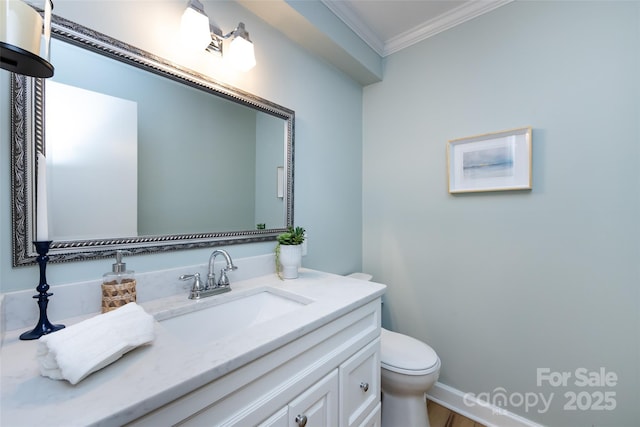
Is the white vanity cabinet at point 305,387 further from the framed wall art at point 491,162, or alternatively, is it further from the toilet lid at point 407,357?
the framed wall art at point 491,162

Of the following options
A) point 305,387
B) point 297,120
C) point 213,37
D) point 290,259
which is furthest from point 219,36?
point 305,387

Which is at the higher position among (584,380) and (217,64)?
(217,64)

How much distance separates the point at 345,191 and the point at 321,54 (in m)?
0.94

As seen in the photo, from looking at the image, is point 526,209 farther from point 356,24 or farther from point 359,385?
point 356,24

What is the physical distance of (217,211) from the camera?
49.6 inches

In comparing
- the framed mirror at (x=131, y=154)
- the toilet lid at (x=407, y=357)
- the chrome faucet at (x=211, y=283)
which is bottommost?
the toilet lid at (x=407, y=357)

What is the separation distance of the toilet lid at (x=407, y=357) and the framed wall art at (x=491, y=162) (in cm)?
98

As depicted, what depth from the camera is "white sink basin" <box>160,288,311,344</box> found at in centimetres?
95

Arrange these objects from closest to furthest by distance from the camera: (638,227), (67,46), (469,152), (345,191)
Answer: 1. (67,46)
2. (638,227)
3. (469,152)
4. (345,191)

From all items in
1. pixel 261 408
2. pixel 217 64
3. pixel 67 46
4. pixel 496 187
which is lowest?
pixel 261 408

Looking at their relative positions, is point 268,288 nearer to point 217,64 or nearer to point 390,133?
point 217,64

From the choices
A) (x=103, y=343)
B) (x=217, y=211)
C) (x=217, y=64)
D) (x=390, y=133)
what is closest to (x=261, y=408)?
(x=103, y=343)

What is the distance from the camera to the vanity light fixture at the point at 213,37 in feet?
3.46

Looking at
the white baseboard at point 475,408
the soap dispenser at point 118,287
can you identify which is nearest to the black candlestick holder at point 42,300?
the soap dispenser at point 118,287
